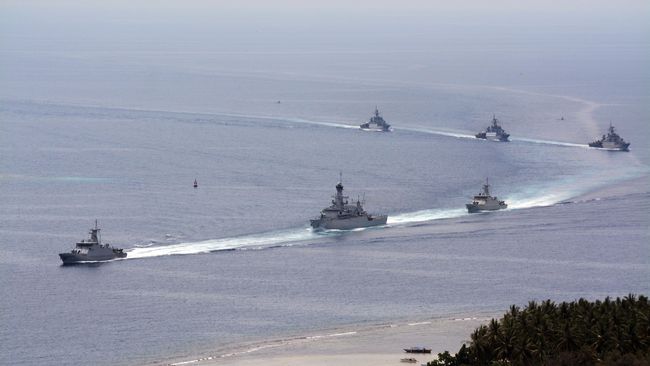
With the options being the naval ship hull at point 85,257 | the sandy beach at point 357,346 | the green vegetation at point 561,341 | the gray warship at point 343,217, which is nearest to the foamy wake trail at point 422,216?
the gray warship at point 343,217

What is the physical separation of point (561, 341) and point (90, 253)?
184 ft

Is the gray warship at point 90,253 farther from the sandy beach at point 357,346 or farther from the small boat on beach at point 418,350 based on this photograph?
the small boat on beach at point 418,350

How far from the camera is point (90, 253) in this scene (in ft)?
432

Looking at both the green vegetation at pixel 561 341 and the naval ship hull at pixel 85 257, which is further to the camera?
the naval ship hull at pixel 85 257

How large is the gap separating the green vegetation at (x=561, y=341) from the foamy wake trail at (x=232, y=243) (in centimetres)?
4777

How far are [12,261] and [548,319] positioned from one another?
54.9 metres

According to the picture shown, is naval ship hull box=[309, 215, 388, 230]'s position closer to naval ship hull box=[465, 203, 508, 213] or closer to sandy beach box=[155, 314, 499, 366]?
naval ship hull box=[465, 203, 508, 213]

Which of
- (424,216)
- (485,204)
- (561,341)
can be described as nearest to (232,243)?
(424,216)

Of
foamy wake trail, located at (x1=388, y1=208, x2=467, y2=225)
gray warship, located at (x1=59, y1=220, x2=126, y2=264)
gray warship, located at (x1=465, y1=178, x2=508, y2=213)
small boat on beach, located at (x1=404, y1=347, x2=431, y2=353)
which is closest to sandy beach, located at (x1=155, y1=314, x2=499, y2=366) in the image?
small boat on beach, located at (x1=404, y1=347, x2=431, y2=353)

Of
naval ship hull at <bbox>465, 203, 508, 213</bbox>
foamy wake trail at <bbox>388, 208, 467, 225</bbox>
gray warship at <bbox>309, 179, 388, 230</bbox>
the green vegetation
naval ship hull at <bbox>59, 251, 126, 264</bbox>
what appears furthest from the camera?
naval ship hull at <bbox>465, 203, 508, 213</bbox>

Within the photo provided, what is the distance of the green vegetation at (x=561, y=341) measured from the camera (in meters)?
84.3

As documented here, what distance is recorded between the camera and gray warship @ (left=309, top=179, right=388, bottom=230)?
148087mm

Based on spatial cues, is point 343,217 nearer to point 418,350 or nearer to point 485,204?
point 485,204

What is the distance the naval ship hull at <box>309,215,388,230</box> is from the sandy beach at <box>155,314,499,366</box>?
3779 centimetres
